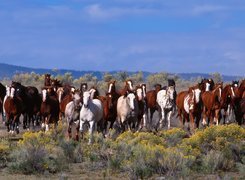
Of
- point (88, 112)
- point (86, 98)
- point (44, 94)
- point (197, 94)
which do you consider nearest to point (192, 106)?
point (197, 94)

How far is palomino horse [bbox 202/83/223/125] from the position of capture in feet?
82.8

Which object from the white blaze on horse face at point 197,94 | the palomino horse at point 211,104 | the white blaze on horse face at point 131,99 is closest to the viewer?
the white blaze on horse face at point 131,99

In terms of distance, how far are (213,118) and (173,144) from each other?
8.98 m

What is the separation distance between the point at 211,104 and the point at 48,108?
7292mm

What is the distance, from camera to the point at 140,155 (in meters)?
14.4

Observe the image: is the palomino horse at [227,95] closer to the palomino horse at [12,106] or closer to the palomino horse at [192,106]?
the palomino horse at [192,106]

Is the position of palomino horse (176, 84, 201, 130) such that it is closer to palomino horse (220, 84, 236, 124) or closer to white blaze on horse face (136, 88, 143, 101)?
palomino horse (220, 84, 236, 124)

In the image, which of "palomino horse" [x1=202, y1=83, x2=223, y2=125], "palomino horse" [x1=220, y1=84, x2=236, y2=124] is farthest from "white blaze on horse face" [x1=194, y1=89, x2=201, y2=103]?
"palomino horse" [x1=220, y1=84, x2=236, y2=124]

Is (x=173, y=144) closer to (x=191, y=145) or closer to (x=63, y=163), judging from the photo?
(x=191, y=145)

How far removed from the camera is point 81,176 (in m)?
14.0

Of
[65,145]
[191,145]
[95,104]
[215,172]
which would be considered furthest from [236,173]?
[95,104]

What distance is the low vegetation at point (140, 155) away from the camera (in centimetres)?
1392

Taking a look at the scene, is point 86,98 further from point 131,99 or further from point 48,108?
point 48,108

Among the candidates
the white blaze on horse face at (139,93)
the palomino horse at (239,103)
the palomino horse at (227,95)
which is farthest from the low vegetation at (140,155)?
the palomino horse at (227,95)
